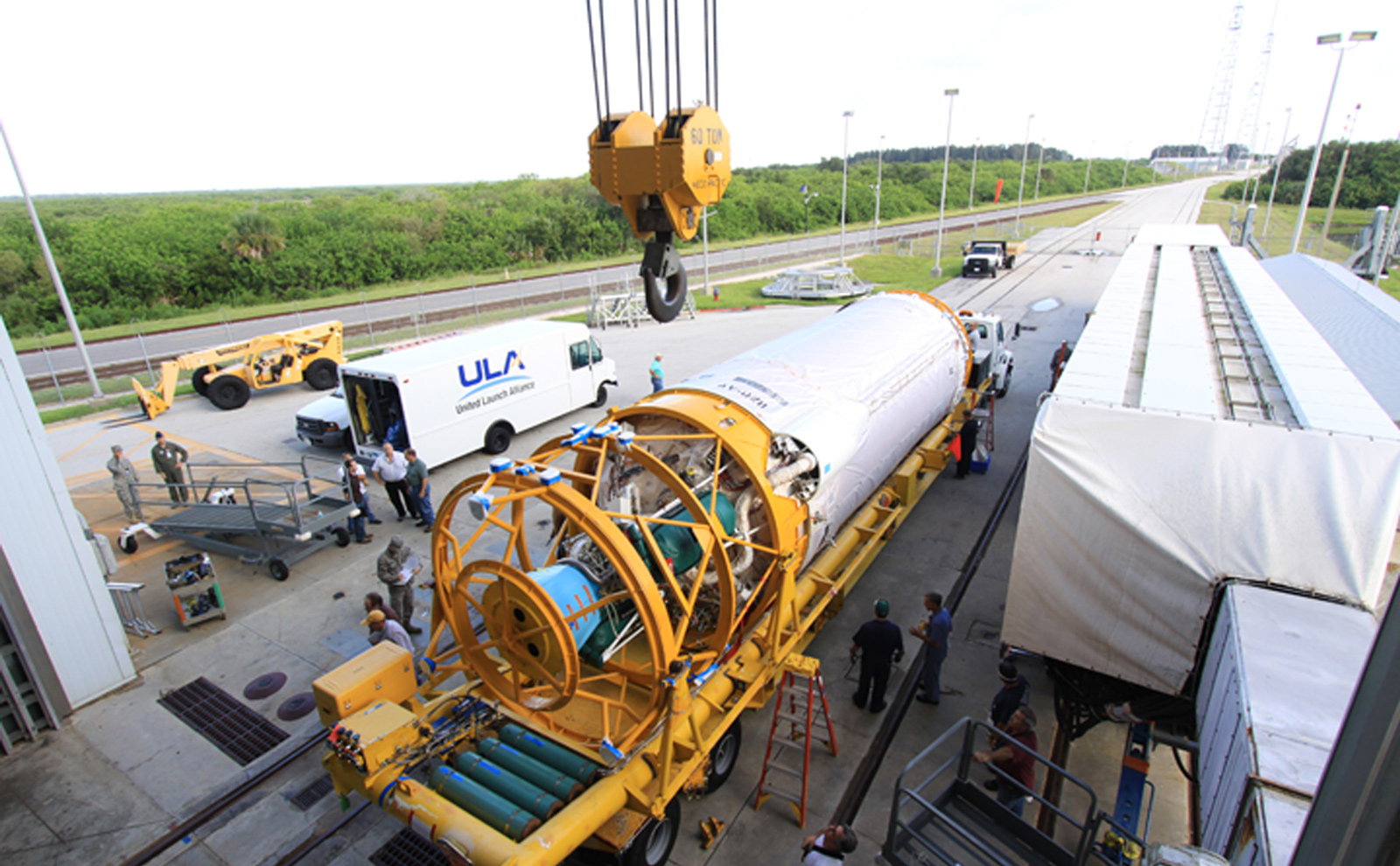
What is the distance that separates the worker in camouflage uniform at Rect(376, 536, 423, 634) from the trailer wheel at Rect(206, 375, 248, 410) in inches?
582


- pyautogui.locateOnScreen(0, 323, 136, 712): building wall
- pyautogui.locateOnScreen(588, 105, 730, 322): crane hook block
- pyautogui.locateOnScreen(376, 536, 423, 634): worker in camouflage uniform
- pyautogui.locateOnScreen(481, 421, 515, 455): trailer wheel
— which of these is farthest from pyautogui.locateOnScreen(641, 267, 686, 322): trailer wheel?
pyautogui.locateOnScreen(481, 421, 515, 455): trailer wheel

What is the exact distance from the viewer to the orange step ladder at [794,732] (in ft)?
22.2

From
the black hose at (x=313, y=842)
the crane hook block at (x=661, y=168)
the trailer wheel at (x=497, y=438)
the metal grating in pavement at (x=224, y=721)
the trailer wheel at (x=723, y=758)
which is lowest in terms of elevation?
the metal grating in pavement at (x=224, y=721)

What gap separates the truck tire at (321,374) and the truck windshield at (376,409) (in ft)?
28.4

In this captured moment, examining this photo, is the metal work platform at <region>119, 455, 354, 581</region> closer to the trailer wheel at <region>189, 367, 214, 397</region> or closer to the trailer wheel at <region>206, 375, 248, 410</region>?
the trailer wheel at <region>206, 375, 248, 410</region>

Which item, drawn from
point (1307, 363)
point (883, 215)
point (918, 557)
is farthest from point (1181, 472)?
point (883, 215)

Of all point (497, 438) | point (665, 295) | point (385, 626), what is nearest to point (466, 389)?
point (497, 438)

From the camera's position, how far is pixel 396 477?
12602mm

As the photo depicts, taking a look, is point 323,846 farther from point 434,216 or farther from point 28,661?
point 434,216

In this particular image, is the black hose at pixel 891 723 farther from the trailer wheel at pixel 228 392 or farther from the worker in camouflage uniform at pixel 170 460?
the trailer wheel at pixel 228 392

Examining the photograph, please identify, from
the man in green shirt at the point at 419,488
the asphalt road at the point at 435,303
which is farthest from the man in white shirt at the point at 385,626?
the asphalt road at the point at 435,303

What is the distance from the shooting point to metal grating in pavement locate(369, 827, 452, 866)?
6461mm

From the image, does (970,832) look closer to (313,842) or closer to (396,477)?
(313,842)

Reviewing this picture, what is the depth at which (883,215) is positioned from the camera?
8369cm
